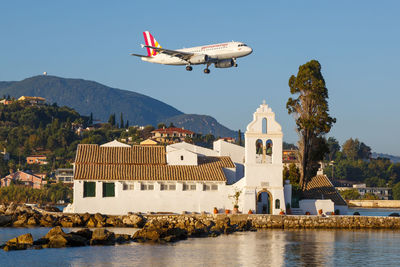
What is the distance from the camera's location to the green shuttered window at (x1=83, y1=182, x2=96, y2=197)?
2013 inches

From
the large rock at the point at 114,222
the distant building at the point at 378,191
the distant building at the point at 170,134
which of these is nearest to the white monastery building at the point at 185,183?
the large rock at the point at 114,222

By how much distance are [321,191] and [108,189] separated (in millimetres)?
16501

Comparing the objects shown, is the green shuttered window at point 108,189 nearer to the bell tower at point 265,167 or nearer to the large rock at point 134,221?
the large rock at point 134,221

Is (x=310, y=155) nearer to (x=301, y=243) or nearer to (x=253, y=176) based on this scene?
(x=253, y=176)

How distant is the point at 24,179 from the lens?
127688mm

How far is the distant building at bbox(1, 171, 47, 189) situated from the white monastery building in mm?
73380

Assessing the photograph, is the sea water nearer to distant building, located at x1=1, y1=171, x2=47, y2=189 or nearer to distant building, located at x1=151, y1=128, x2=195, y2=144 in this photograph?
distant building, located at x1=1, y1=171, x2=47, y2=189

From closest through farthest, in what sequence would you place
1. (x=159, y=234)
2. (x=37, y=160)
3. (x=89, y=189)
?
(x=159, y=234) < (x=89, y=189) < (x=37, y=160)

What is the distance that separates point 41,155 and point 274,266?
434 feet

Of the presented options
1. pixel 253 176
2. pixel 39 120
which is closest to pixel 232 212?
pixel 253 176

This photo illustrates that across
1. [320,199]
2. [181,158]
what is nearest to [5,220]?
[181,158]

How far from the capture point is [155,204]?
169 ft

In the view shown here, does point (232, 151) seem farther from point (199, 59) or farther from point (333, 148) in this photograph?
point (333, 148)

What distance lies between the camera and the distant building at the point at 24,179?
125 metres
